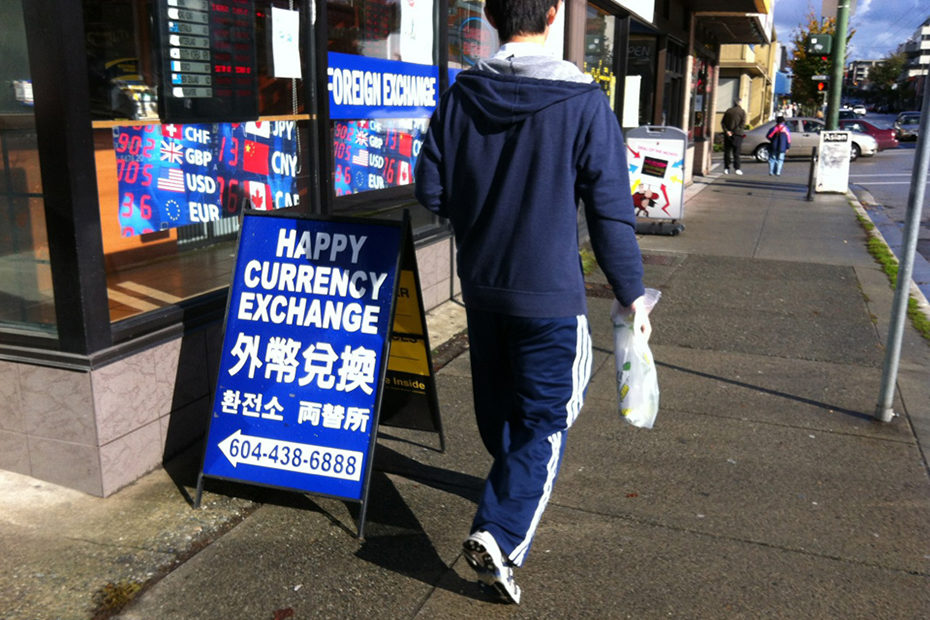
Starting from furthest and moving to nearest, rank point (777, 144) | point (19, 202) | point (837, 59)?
point (777, 144)
point (837, 59)
point (19, 202)

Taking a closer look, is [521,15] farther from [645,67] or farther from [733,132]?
[733,132]

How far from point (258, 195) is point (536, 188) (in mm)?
2550

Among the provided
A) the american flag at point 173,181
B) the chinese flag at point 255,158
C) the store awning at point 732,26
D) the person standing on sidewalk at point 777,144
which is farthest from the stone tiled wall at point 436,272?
the person standing on sidewalk at point 777,144

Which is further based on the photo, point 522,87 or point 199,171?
point 199,171

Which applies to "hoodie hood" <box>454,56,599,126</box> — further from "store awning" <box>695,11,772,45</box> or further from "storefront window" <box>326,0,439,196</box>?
"store awning" <box>695,11,772,45</box>

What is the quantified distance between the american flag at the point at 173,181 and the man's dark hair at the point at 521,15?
82.6 inches

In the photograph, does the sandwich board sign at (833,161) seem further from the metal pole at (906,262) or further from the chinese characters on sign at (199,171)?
the chinese characters on sign at (199,171)

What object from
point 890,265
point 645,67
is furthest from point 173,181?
point 645,67

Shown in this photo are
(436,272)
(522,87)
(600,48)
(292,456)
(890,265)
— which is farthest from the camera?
(600,48)

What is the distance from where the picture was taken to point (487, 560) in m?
2.87

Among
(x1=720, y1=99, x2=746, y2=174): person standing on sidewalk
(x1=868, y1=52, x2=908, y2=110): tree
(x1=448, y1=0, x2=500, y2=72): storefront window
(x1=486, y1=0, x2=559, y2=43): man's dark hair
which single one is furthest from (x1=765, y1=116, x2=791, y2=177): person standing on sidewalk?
(x1=868, y1=52, x2=908, y2=110): tree

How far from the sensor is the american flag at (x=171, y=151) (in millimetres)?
4309

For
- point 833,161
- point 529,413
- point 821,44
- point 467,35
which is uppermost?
point 821,44

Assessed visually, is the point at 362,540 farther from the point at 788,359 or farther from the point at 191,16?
the point at 788,359
